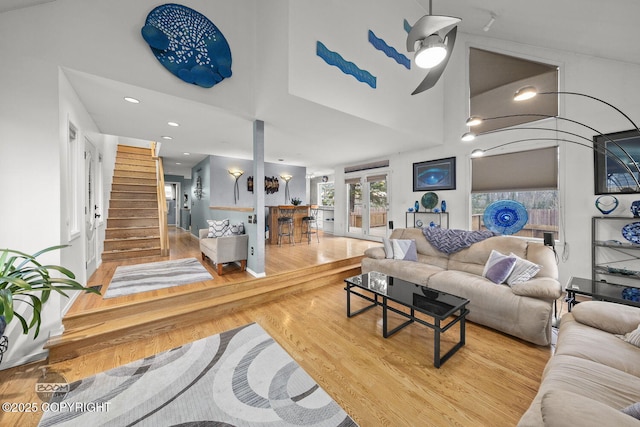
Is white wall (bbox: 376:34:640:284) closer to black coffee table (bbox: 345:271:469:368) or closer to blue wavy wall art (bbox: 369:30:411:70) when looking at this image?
blue wavy wall art (bbox: 369:30:411:70)

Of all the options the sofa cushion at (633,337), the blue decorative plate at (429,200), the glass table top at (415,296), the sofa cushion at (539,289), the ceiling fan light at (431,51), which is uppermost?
the ceiling fan light at (431,51)

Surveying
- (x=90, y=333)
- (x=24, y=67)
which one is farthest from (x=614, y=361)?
(x=24, y=67)

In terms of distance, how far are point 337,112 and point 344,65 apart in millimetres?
596

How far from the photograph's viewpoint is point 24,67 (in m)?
2.02

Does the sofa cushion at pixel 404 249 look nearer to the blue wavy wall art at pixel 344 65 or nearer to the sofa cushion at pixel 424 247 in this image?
the sofa cushion at pixel 424 247

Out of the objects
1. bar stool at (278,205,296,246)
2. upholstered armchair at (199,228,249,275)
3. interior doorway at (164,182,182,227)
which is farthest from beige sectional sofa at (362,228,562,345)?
interior doorway at (164,182,182,227)

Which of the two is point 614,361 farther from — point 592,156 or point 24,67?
point 24,67

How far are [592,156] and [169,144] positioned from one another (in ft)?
24.2

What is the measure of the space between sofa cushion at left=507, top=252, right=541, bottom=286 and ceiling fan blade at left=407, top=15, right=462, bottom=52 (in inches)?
100.0

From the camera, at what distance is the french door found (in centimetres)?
648

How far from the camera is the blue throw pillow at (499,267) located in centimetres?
262

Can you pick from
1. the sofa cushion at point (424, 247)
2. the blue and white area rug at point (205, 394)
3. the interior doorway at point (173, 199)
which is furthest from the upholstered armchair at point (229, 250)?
the interior doorway at point (173, 199)

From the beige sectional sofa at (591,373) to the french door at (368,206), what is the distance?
4.63m

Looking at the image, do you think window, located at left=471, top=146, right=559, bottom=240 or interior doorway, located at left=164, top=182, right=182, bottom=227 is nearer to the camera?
window, located at left=471, top=146, right=559, bottom=240
